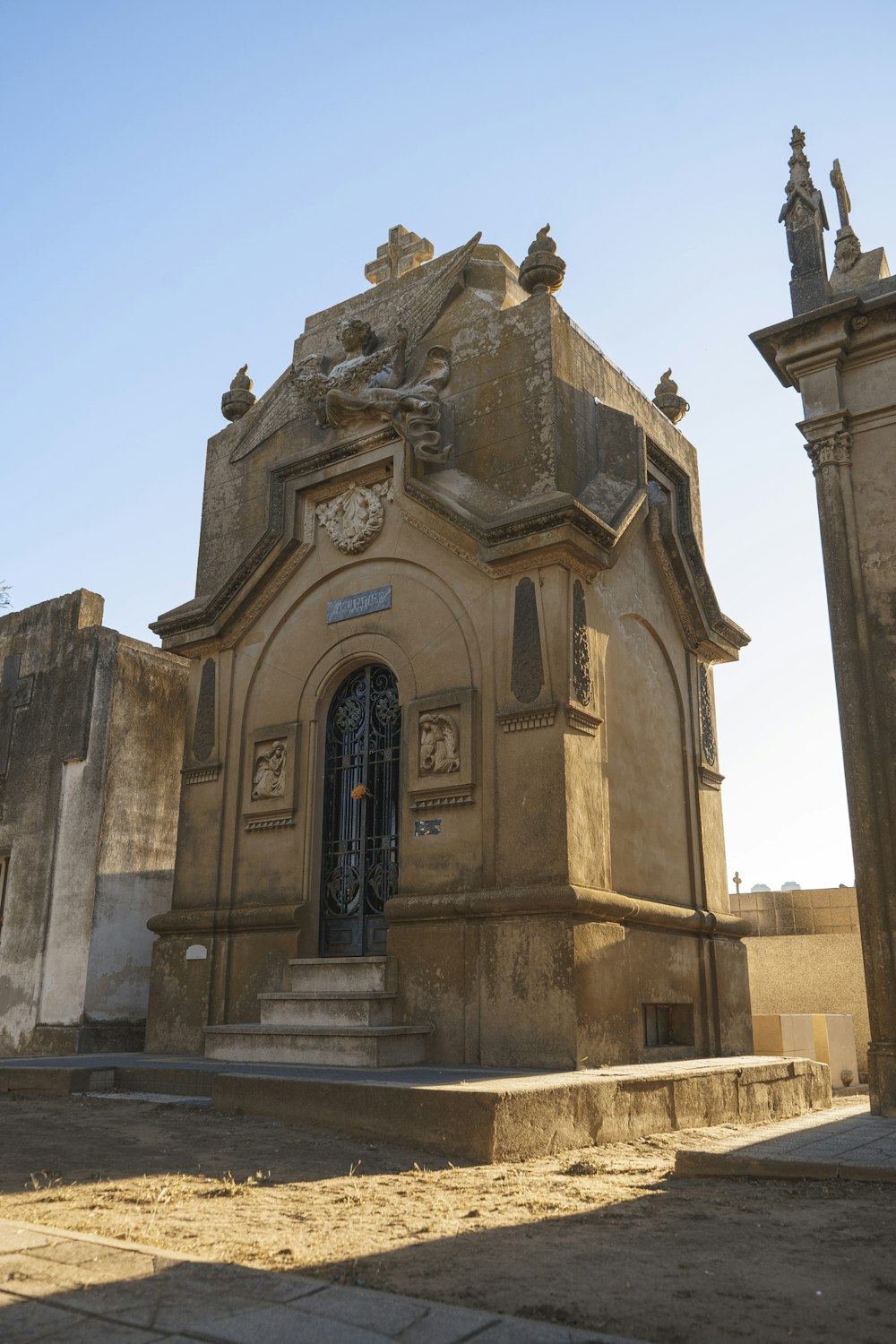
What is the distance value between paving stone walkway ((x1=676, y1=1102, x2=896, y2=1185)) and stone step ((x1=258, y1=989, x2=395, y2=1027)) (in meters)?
→ 3.79

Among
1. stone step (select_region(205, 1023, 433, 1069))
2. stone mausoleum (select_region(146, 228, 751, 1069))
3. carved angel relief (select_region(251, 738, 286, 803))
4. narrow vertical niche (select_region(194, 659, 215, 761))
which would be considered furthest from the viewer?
narrow vertical niche (select_region(194, 659, 215, 761))

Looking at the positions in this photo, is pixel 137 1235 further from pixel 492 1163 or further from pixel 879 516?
pixel 879 516

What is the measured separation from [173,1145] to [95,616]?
1036cm

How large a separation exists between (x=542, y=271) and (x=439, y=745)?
18.7 feet

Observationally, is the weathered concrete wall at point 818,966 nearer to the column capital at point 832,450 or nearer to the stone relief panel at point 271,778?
the stone relief panel at point 271,778

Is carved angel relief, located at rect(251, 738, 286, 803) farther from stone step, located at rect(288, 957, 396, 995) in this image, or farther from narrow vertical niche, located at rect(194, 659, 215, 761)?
stone step, located at rect(288, 957, 396, 995)

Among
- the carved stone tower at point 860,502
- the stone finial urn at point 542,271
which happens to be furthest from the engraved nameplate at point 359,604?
the carved stone tower at point 860,502

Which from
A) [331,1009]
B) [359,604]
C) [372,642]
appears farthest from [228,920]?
[359,604]

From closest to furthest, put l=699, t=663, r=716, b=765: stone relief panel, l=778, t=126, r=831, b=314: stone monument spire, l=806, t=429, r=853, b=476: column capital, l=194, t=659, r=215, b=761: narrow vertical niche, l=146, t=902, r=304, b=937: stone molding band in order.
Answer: l=806, t=429, r=853, b=476: column capital, l=778, t=126, r=831, b=314: stone monument spire, l=146, t=902, r=304, b=937: stone molding band, l=194, t=659, r=215, b=761: narrow vertical niche, l=699, t=663, r=716, b=765: stone relief panel

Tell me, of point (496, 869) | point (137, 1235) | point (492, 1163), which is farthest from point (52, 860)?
point (137, 1235)

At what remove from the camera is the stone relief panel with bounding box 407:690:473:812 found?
1140 centimetres

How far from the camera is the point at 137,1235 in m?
5.18

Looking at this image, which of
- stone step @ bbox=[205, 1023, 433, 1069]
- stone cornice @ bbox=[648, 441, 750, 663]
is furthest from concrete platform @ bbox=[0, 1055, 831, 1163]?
stone cornice @ bbox=[648, 441, 750, 663]

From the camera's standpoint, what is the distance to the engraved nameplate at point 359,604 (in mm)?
12887
